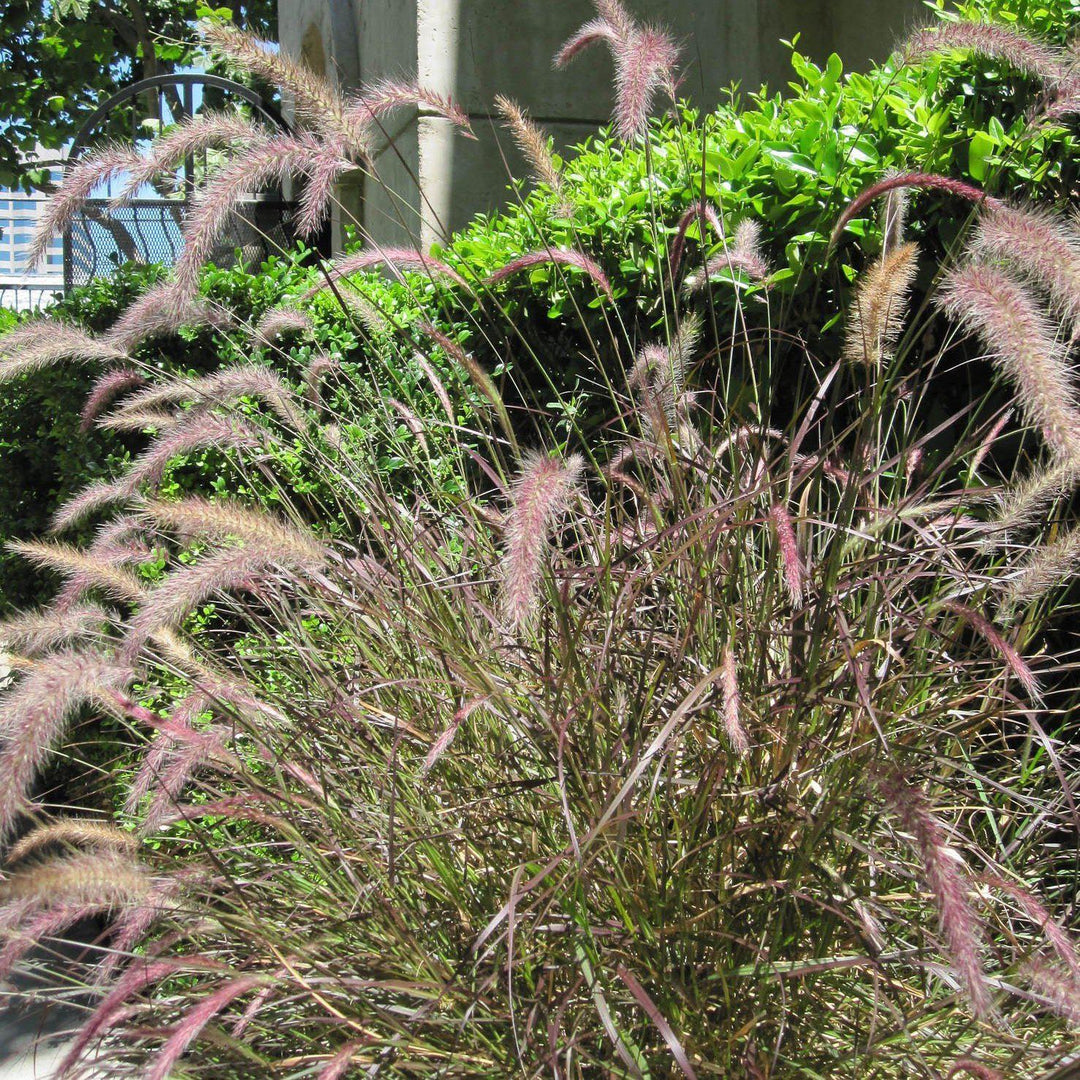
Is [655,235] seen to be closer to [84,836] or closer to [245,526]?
[245,526]

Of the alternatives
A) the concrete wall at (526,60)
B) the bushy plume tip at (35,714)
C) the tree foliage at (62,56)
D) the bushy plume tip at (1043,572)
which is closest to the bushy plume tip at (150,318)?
the bushy plume tip at (35,714)

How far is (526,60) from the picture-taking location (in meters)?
5.53

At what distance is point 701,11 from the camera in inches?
223

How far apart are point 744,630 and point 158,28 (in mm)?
15767

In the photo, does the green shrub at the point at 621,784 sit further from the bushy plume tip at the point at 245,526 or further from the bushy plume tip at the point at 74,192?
the bushy plume tip at the point at 74,192

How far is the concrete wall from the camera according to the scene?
210 inches

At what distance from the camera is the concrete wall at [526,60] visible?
534 centimetres

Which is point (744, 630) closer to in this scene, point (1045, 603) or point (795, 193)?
point (1045, 603)

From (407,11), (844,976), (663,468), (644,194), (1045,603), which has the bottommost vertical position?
(844,976)

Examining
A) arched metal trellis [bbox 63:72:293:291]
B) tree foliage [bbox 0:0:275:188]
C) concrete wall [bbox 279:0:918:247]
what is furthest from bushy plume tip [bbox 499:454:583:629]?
tree foliage [bbox 0:0:275:188]

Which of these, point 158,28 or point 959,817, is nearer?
point 959,817

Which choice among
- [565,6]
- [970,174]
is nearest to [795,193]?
[970,174]

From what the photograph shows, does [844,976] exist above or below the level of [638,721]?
below

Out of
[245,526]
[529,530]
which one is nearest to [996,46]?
[529,530]
